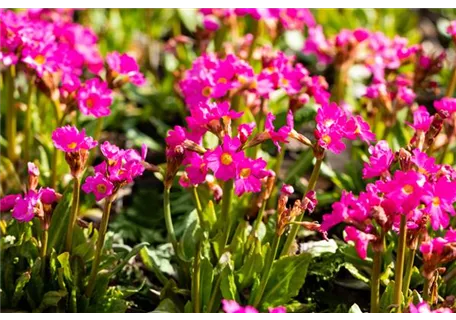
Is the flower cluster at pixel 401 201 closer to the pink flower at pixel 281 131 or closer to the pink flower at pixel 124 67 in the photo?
the pink flower at pixel 281 131

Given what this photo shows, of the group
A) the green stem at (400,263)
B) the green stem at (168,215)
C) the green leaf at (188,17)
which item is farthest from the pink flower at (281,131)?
the green leaf at (188,17)

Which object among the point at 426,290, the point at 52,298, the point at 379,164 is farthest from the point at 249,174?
the point at 52,298

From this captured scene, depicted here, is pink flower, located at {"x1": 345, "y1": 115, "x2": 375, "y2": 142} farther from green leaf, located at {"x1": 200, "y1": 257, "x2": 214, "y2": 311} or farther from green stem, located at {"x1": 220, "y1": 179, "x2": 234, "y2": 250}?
green leaf, located at {"x1": 200, "y1": 257, "x2": 214, "y2": 311}

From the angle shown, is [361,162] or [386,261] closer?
[386,261]

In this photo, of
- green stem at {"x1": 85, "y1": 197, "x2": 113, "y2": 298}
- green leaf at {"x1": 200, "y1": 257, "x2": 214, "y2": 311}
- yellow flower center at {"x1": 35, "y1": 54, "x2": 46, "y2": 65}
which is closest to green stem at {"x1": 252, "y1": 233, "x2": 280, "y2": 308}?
green leaf at {"x1": 200, "y1": 257, "x2": 214, "y2": 311}
